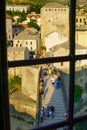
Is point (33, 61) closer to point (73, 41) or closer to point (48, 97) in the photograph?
point (73, 41)

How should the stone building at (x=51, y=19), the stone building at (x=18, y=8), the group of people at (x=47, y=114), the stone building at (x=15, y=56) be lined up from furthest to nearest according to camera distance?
the stone building at (x=18, y=8), the stone building at (x=51, y=19), the group of people at (x=47, y=114), the stone building at (x=15, y=56)

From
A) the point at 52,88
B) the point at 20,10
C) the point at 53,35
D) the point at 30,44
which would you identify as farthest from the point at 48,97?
the point at 20,10

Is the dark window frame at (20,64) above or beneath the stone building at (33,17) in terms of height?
above

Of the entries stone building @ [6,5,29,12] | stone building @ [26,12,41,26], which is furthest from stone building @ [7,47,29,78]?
stone building @ [6,5,29,12]

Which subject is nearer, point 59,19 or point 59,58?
point 59,58

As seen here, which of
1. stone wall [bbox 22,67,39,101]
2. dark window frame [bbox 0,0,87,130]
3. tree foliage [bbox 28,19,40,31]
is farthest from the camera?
tree foliage [bbox 28,19,40,31]

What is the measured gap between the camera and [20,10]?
14336 millimetres

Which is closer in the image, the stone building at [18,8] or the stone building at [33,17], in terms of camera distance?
the stone building at [33,17]

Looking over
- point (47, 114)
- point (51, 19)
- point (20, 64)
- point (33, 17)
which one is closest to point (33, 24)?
point (33, 17)

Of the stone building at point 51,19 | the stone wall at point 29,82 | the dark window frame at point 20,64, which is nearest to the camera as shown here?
the dark window frame at point 20,64

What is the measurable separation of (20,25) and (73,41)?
12.2m

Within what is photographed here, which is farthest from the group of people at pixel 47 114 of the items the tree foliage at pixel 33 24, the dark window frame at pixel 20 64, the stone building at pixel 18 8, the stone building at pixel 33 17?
the stone building at pixel 18 8

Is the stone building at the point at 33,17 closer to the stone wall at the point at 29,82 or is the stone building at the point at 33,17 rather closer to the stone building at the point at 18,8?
the stone building at the point at 18,8

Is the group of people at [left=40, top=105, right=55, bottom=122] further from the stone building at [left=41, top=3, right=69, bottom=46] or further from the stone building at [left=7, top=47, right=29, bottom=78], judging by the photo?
the stone building at [left=41, top=3, right=69, bottom=46]
